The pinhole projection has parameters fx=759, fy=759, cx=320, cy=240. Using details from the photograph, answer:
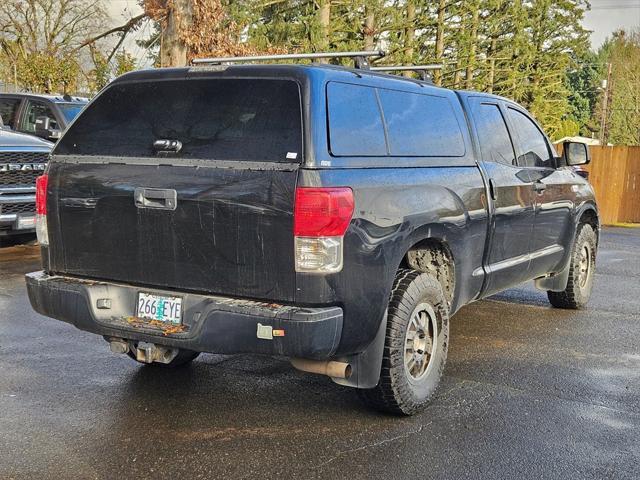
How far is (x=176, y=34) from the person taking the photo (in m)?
13.9

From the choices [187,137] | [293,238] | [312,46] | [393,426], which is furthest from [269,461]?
[312,46]

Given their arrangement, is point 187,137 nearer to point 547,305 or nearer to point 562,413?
point 562,413

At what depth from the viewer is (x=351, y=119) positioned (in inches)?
159

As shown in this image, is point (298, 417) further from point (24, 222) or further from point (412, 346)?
point (24, 222)

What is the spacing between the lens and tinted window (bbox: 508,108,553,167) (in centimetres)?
618

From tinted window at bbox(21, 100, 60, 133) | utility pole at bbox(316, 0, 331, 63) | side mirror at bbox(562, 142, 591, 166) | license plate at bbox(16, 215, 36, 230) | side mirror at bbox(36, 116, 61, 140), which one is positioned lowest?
license plate at bbox(16, 215, 36, 230)

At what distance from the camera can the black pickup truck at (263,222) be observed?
3.70 m

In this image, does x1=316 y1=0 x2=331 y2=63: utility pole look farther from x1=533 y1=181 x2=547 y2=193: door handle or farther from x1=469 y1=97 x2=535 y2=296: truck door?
x1=469 y1=97 x2=535 y2=296: truck door

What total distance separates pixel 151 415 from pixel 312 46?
63.7 ft

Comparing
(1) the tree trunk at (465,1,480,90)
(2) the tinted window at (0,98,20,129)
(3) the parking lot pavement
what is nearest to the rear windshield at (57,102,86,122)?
(2) the tinted window at (0,98,20,129)

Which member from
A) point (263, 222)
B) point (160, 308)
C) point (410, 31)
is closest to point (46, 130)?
point (160, 308)

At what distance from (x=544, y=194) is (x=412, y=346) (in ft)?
7.99

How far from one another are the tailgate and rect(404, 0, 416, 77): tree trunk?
23.0 metres

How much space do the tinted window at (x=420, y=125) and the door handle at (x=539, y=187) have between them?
1.19m
